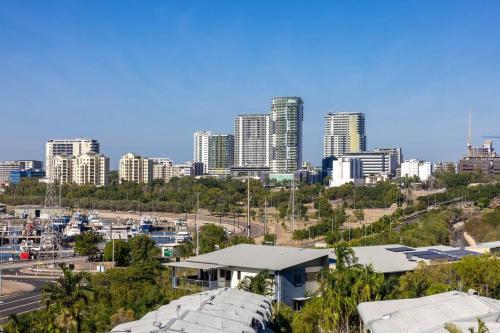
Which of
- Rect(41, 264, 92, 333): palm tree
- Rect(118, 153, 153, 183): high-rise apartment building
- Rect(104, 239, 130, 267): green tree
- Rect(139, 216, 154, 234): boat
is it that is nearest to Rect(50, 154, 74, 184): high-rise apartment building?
Rect(118, 153, 153, 183): high-rise apartment building

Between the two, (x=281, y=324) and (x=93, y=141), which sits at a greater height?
(x=93, y=141)

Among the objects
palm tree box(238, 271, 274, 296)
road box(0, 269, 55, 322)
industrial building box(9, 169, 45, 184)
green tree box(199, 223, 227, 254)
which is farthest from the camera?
industrial building box(9, 169, 45, 184)

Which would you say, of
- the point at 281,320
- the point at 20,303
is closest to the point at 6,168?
the point at 20,303

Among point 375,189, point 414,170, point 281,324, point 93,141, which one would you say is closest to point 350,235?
point 281,324

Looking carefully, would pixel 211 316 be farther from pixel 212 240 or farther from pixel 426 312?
pixel 212 240

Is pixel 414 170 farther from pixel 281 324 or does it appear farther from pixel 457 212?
pixel 281 324

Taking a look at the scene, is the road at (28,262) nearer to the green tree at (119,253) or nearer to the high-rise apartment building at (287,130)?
the green tree at (119,253)

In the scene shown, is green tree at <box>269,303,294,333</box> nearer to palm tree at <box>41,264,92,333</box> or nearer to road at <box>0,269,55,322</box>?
palm tree at <box>41,264,92,333</box>
